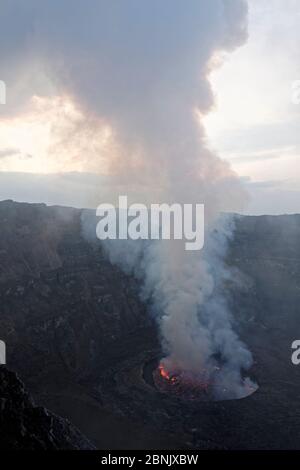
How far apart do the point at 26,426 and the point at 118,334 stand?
37.7m

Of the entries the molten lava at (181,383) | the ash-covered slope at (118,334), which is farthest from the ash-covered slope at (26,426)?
the molten lava at (181,383)

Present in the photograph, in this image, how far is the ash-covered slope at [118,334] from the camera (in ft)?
143

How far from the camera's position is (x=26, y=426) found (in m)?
32.2

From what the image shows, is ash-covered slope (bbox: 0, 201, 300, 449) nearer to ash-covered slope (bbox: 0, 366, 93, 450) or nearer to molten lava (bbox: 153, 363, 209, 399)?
molten lava (bbox: 153, 363, 209, 399)

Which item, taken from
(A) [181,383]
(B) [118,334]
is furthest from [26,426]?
(B) [118,334]

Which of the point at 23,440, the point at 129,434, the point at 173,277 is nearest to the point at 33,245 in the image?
the point at 173,277

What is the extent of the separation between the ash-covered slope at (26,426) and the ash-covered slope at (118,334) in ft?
20.8

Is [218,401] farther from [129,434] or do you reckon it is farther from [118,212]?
[118,212]

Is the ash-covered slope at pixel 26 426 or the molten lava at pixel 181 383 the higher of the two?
the ash-covered slope at pixel 26 426

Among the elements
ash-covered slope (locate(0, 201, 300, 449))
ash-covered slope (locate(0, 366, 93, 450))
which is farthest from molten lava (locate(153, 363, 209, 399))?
ash-covered slope (locate(0, 366, 93, 450))

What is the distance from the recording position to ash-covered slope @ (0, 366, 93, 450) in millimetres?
30422

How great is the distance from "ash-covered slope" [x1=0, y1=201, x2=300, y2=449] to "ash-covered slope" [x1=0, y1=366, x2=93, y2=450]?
6328 mm

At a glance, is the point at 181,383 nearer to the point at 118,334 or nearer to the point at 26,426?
the point at 118,334

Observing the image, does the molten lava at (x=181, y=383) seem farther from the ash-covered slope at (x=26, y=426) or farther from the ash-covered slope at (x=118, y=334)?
the ash-covered slope at (x=26, y=426)
